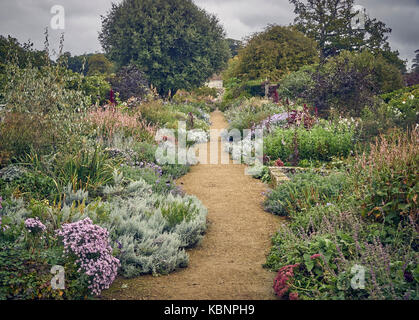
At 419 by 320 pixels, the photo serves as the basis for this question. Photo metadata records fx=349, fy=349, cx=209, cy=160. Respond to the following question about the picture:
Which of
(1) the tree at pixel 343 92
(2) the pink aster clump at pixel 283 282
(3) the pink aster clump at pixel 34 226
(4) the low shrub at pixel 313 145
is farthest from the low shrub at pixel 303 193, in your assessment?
(1) the tree at pixel 343 92

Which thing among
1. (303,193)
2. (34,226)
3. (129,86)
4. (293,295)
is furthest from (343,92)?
(34,226)

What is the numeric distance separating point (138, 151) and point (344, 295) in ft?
20.4

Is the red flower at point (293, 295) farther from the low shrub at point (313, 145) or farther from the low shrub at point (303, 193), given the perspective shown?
the low shrub at point (313, 145)

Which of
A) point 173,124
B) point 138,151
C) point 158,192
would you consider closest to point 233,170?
point 138,151

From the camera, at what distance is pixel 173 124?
41.7 feet

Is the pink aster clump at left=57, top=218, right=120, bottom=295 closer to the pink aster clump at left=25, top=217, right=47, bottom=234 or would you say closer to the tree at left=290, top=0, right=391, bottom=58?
the pink aster clump at left=25, top=217, right=47, bottom=234

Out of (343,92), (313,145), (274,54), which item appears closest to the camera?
(313,145)

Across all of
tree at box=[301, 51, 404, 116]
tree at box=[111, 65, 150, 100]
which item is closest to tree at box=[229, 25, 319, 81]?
tree at box=[111, 65, 150, 100]

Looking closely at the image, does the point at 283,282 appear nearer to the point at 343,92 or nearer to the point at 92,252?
the point at 92,252

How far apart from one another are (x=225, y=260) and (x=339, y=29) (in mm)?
33094

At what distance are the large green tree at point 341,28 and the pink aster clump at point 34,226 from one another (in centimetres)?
3307

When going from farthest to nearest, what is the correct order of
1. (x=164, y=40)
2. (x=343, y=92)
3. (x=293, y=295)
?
(x=164, y=40) → (x=343, y=92) → (x=293, y=295)

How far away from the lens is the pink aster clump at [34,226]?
11.0 feet

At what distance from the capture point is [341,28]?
32.2 meters
